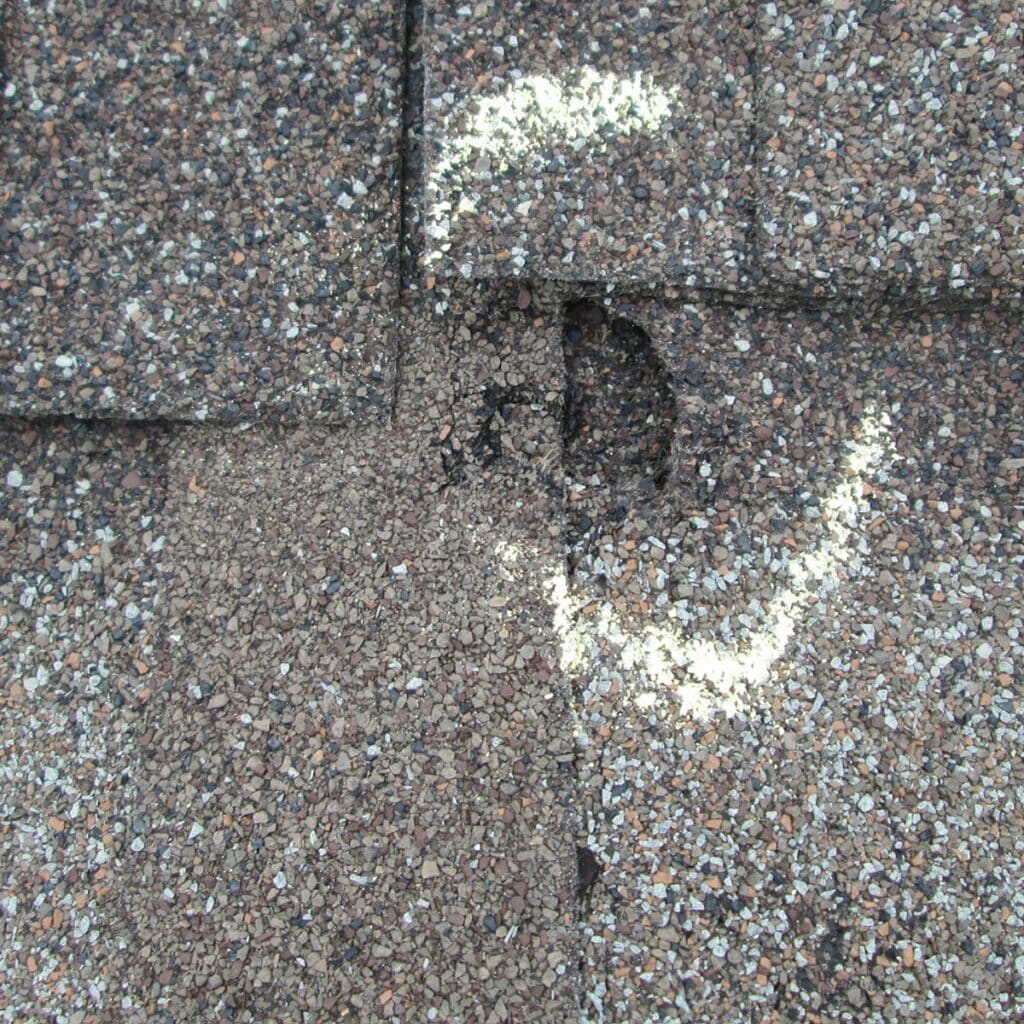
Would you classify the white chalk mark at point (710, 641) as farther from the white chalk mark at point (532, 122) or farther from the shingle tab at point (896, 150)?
the white chalk mark at point (532, 122)

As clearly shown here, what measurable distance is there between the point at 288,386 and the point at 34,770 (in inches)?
34.7

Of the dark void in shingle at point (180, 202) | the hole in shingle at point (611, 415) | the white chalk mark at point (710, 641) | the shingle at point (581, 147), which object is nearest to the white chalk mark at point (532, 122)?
the shingle at point (581, 147)

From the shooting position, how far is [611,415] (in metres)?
1.74

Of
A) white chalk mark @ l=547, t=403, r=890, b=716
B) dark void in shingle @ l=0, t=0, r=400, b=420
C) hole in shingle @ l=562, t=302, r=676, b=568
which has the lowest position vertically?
white chalk mark @ l=547, t=403, r=890, b=716

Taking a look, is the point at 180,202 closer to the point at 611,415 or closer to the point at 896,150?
the point at 611,415

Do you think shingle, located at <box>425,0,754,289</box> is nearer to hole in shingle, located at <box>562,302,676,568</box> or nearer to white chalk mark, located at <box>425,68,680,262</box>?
white chalk mark, located at <box>425,68,680,262</box>

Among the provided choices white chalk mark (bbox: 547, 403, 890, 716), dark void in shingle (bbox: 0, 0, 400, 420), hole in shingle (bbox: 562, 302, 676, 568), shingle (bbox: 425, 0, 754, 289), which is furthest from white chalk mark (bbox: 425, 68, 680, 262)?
white chalk mark (bbox: 547, 403, 890, 716)

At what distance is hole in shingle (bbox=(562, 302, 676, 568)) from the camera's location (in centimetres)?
171

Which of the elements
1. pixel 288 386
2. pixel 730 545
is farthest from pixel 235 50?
pixel 730 545

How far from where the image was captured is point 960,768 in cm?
162

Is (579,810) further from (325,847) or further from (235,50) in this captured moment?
(235,50)

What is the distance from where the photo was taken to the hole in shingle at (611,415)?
5.62ft

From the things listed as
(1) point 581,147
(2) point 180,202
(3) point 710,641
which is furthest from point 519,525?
(2) point 180,202

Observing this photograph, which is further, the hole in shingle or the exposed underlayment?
the hole in shingle
